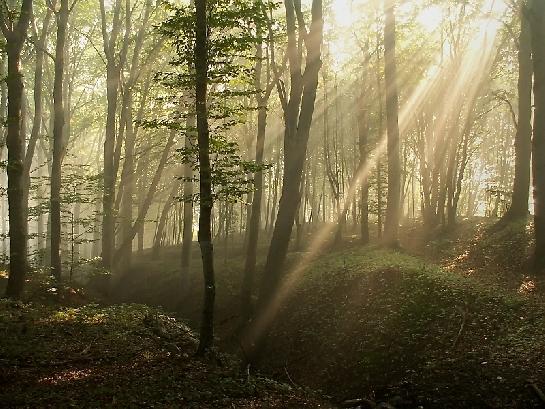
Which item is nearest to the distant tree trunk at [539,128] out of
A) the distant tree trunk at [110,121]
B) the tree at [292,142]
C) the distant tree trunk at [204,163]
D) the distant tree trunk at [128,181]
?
the tree at [292,142]

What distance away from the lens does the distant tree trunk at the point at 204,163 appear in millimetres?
9758

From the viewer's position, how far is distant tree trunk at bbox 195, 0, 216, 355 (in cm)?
976

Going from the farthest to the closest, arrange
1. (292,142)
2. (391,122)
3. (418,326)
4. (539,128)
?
(391,122) < (292,142) < (539,128) < (418,326)

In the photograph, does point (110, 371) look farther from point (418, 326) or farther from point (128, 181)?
point (128, 181)

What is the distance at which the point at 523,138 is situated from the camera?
1870 cm

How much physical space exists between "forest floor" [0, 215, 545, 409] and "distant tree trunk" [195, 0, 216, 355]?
1032mm

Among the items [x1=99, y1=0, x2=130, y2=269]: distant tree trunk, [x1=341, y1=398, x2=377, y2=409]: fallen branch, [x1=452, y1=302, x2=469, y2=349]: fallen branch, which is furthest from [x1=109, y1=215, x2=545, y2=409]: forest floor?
[x1=99, y1=0, x2=130, y2=269]: distant tree trunk

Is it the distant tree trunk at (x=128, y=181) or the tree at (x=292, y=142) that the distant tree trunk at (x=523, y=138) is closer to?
the tree at (x=292, y=142)

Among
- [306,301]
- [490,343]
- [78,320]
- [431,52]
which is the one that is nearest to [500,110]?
[431,52]

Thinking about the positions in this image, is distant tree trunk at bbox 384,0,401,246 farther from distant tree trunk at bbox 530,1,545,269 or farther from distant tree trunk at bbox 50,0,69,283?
distant tree trunk at bbox 50,0,69,283

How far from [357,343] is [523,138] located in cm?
1241

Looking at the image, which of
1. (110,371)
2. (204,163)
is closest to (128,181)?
(204,163)

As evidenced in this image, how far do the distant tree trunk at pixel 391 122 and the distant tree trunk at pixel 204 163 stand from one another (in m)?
11.7

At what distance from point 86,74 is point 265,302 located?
29.9 m
